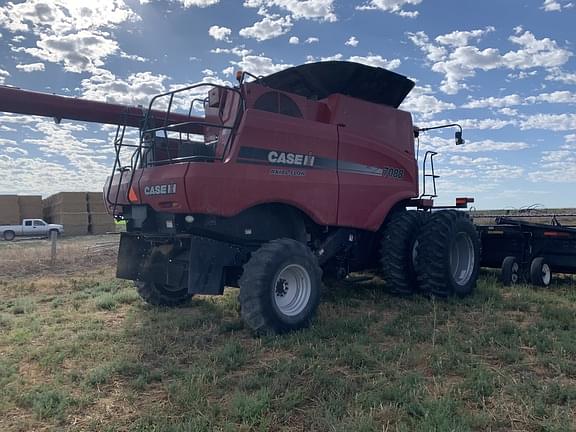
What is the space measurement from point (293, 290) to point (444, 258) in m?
2.57

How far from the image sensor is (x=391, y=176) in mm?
7957

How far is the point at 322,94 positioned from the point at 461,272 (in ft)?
12.0

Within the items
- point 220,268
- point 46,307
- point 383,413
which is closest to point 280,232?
point 220,268

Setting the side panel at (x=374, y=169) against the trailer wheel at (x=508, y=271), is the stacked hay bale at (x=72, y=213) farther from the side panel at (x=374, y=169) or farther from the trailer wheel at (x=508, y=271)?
the trailer wheel at (x=508, y=271)

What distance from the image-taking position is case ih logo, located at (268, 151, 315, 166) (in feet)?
20.5

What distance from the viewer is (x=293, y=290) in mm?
6348

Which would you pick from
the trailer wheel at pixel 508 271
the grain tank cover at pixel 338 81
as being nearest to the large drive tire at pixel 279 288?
the grain tank cover at pixel 338 81

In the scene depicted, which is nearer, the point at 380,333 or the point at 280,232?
the point at 380,333

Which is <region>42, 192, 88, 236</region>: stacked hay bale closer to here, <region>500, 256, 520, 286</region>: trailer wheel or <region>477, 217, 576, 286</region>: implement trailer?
<region>477, 217, 576, 286</region>: implement trailer

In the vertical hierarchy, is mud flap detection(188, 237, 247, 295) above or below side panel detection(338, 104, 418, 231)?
below

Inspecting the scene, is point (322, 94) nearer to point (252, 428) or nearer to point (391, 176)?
point (391, 176)

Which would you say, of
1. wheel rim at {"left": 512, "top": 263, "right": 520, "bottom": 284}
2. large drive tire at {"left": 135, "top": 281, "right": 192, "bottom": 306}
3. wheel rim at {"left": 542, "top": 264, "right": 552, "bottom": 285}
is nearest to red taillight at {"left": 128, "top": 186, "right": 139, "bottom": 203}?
large drive tire at {"left": 135, "top": 281, "right": 192, "bottom": 306}

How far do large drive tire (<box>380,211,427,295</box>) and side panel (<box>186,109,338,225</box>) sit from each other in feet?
4.04

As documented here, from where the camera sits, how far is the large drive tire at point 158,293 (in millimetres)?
7633
